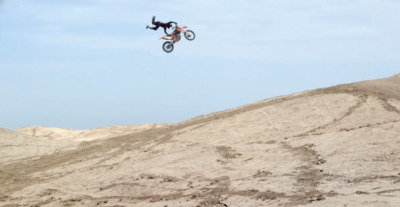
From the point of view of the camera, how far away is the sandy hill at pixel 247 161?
500 inches

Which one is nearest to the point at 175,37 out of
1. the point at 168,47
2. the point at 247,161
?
the point at 168,47

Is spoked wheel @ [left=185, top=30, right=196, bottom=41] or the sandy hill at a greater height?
spoked wheel @ [left=185, top=30, right=196, bottom=41]

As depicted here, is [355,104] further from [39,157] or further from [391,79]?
[39,157]

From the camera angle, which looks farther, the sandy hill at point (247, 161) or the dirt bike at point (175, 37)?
the dirt bike at point (175, 37)

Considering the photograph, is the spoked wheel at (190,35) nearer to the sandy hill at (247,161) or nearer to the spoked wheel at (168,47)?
the spoked wheel at (168,47)

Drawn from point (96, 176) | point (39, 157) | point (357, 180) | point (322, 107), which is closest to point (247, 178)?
point (357, 180)

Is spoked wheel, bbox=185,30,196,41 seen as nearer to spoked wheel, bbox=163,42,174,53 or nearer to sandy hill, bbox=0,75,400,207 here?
spoked wheel, bbox=163,42,174,53

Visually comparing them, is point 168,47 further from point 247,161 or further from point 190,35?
point 247,161

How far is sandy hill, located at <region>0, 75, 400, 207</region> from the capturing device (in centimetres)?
1271

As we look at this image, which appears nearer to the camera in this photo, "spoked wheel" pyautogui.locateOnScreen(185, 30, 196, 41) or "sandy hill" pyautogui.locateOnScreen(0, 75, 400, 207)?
"sandy hill" pyautogui.locateOnScreen(0, 75, 400, 207)

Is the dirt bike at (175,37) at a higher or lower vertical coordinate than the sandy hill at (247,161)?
higher

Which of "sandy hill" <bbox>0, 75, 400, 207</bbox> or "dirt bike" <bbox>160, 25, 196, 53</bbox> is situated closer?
"sandy hill" <bbox>0, 75, 400, 207</bbox>

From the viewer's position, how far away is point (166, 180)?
1539cm

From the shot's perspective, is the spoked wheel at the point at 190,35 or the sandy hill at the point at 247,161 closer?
the sandy hill at the point at 247,161
